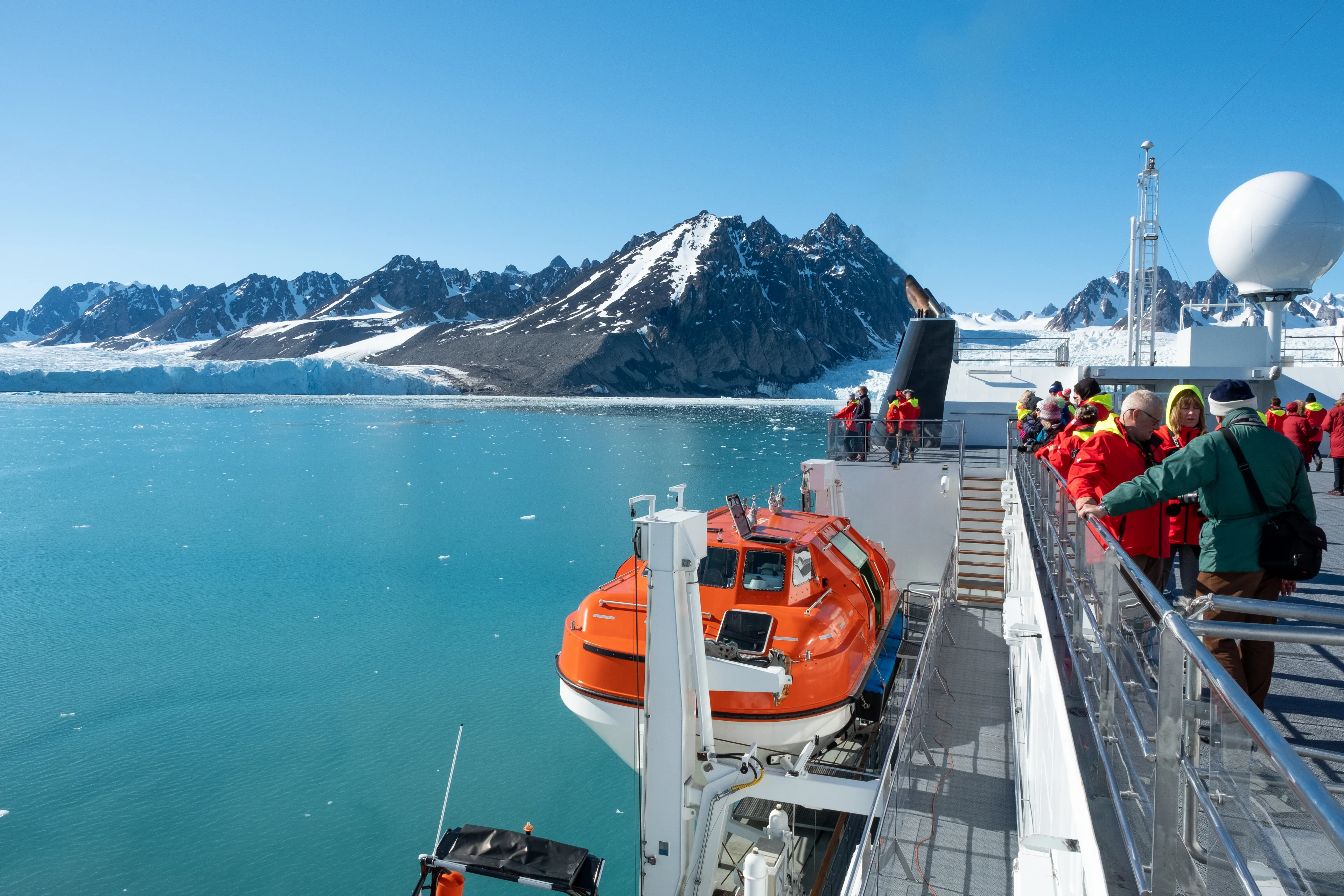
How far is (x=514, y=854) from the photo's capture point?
457cm

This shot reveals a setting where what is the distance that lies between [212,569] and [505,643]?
9.13 metres

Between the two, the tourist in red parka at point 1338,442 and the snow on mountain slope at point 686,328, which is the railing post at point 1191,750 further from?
the snow on mountain slope at point 686,328

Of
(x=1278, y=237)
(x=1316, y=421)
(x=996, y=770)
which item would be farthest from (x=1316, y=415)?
(x=996, y=770)

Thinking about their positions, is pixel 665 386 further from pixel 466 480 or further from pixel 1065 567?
pixel 1065 567

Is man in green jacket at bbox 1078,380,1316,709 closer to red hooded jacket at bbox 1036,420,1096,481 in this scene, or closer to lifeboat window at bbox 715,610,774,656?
red hooded jacket at bbox 1036,420,1096,481

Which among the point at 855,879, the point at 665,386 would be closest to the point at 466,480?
the point at 855,879

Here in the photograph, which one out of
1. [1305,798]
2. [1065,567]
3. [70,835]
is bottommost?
[70,835]

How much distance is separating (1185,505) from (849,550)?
4441mm

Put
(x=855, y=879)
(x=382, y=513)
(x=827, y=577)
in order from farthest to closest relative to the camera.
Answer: (x=382, y=513) < (x=827, y=577) < (x=855, y=879)

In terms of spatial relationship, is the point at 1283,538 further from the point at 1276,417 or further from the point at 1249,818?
the point at 1276,417

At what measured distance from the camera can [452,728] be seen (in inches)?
429

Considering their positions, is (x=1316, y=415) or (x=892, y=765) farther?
(x=1316, y=415)

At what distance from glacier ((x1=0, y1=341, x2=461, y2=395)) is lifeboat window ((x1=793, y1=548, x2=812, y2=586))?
92.4m

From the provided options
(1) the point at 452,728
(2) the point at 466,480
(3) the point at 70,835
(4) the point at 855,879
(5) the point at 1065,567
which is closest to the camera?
(5) the point at 1065,567
